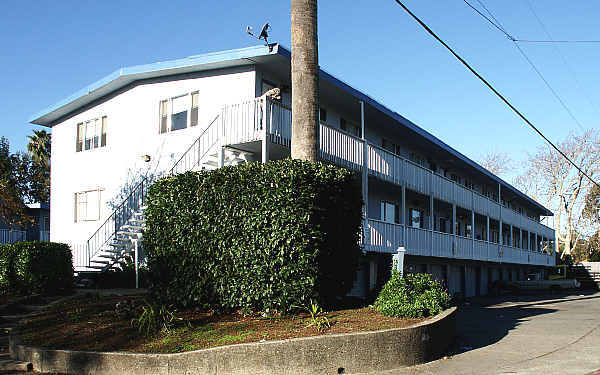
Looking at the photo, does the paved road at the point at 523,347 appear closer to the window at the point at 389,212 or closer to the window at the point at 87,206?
the window at the point at 389,212

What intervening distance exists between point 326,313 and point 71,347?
14.7ft

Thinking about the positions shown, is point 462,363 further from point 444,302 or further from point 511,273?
point 511,273

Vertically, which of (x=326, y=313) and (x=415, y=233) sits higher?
(x=415, y=233)

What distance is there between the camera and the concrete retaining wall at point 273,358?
8.62 meters

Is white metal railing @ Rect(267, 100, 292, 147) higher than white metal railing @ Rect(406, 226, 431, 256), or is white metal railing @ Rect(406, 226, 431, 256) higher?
white metal railing @ Rect(267, 100, 292, 147)

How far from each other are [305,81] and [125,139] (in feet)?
38.2

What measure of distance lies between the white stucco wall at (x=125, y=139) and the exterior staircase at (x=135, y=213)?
1321 millimetres

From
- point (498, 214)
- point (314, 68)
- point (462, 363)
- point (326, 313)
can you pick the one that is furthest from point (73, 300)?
point (498, 214)

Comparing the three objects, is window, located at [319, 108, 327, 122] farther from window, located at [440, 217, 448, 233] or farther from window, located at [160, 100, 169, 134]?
window, located at [440, 217, 448, 233]

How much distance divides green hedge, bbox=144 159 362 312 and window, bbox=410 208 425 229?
1607 centimetres

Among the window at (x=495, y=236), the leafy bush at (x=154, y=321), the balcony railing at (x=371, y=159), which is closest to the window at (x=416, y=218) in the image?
the balcony railing at (x=371, y=159)

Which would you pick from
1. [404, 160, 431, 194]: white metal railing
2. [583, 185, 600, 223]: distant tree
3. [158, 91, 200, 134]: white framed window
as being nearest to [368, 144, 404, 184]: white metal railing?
[404, 160, 431, 194]: white metal railing

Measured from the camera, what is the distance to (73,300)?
46.4 ft

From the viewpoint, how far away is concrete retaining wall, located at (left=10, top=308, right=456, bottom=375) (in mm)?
8617
